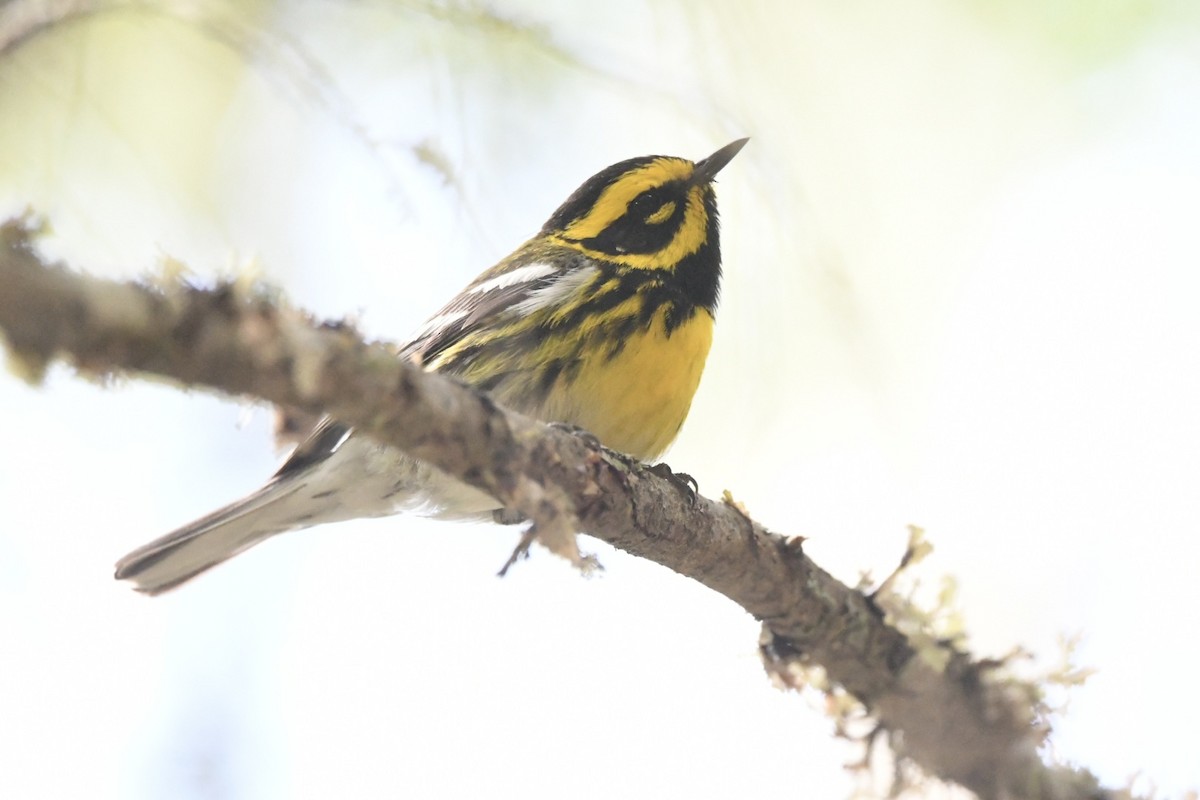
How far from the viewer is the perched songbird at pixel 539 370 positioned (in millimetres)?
2943

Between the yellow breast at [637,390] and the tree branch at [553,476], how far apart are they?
1.97 feet

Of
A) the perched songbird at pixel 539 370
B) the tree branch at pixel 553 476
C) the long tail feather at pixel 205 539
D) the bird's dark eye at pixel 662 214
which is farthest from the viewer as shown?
the bird's dark eye at pixel 662 214

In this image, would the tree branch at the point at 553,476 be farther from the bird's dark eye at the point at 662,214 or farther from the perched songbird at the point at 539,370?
the bird's dark eye at the point at 662,214

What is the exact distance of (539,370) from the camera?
9.67ft

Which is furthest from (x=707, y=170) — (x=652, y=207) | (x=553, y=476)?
(x=553, y=476)

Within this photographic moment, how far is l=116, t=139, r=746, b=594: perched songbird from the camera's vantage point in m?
2.94

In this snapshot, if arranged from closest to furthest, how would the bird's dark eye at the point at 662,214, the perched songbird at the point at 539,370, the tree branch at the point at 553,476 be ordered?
the tree branch at the point at 553,476, the perched songbird at the point at 539,370, the bird's dark eye at the point at 662,214

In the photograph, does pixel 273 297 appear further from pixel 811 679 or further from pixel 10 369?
pixel 811 679

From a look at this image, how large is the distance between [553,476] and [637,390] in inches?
45.0

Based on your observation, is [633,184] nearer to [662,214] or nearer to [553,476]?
[662,214]

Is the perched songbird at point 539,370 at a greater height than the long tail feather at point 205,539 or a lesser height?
greater

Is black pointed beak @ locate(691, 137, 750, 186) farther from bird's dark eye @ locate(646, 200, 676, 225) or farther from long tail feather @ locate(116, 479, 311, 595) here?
long tail feather @ locate(116, 479, 311, 595)

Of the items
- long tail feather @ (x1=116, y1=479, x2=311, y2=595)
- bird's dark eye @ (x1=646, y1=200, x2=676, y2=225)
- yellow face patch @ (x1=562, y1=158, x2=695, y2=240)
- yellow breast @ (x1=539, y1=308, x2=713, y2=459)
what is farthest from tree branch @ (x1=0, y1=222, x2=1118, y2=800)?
yellow face patch @ (x1=562, y1=158, x2=695, y2=240)

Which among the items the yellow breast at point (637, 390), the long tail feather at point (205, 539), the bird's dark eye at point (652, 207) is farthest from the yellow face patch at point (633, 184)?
the long tail feather at point (205, 539)
